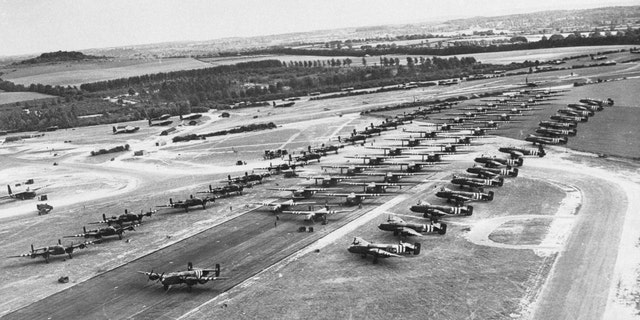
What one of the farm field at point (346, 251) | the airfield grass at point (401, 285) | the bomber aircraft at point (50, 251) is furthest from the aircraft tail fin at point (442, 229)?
the bomber aircraft at point (50, 251)

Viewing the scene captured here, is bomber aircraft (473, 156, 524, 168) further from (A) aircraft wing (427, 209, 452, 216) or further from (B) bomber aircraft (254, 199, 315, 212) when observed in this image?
(B) bomber aircraft (254, 199, 315, 212)

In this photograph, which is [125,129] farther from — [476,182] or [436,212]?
[436,212]

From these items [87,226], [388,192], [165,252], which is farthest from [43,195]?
[388,192]

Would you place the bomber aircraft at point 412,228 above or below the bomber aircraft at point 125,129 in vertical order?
below

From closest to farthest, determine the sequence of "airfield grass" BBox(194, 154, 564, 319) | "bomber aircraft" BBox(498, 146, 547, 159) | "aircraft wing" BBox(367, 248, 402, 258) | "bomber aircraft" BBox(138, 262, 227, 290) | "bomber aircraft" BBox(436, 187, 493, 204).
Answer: "airfield grass" BBox(194, 154, 564, 319) < "bomber aircraft" BBox(138, 262, 227, 290) < "aircraft wing" BBox(367, 248, 402, 258) < "bomber aircraft" BBox(436, 187, 493, 204) < "bomber aircraft" BBox(498, 146, 547, 159)

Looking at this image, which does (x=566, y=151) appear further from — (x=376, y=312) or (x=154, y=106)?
(x=154, y=106)

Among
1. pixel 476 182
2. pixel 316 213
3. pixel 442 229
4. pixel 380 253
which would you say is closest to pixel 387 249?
pixel 380 253

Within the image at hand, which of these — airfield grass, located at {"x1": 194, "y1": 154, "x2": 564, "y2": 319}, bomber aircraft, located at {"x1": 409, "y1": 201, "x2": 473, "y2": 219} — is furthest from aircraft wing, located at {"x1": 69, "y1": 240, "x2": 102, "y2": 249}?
bomber aircraft, located at {"x1": 409, "y1": 201, "x2": 473, "y2": 219}

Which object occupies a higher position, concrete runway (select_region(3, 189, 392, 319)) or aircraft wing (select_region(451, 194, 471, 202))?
aircraft wing (select_region(451, 194, 471, 202))

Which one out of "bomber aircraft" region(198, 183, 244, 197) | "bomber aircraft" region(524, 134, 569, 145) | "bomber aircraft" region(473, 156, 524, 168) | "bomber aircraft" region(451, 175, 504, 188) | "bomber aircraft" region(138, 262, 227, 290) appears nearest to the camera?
"bomber aircraft" region(138, 262, 227, 290)

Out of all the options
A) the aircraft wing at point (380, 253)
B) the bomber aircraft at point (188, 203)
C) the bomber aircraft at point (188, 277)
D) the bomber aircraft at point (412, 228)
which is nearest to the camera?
the bomber aircraft at point (188, 277)

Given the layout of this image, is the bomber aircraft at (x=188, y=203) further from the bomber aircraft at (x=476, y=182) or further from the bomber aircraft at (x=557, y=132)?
the bomber aircraft at (x=557, y=132)

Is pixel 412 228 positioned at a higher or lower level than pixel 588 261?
higher

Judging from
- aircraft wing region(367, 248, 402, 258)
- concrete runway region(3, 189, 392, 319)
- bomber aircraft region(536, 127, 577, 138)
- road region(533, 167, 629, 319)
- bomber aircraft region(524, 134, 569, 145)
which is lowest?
concrete runway region(3, 189, 392, 319)
